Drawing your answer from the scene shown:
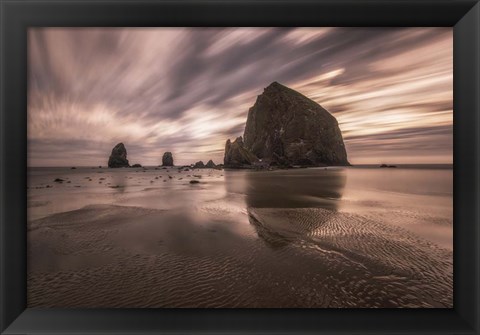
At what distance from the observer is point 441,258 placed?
10.1 ft

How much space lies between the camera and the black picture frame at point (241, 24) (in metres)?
1.71

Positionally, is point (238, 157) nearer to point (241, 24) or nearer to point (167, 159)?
point (167, 159)

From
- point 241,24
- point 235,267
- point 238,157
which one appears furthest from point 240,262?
point 238,157

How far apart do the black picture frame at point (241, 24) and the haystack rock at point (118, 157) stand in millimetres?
58322

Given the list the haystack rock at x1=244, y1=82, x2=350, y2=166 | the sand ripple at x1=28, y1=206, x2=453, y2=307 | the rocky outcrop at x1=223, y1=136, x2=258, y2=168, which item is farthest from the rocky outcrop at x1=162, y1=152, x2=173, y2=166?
the sand ripple at x1=28, y1=206, x2=453, y2=307

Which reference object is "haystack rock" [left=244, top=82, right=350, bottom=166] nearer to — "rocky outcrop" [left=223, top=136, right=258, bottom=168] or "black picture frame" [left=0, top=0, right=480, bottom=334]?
"rocky outcrop" [left=223, top=136, right=258, bottom=168]

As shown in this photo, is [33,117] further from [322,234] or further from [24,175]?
[322,234]

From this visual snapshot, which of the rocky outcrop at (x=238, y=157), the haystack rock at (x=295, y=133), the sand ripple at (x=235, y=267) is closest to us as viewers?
the sand ripple at (x=235, y=267)

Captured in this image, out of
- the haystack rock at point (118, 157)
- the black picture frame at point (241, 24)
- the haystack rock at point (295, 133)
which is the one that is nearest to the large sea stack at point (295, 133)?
the haystack rock at point (295, 133)

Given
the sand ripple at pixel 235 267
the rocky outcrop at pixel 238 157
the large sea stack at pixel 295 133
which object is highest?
the large sea stack at pixel 295 133

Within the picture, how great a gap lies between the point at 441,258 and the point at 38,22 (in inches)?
251

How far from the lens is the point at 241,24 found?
6.11ft

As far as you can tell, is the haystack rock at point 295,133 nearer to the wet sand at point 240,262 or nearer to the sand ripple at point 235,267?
the wet sand at point 240,262

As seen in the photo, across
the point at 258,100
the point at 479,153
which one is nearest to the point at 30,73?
the point at 479,153
